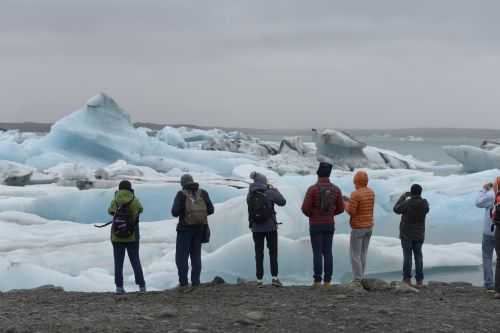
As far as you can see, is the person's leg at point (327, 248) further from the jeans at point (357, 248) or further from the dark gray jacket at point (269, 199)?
the dark gray jacket at point (269, 199)

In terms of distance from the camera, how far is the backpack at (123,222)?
514cm

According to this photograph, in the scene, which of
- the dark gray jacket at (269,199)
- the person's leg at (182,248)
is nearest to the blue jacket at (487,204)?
the dark gray jacket at (269,199)

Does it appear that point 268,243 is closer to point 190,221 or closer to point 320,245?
point 320,245

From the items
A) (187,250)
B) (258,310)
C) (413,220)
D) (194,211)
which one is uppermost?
(194,211)

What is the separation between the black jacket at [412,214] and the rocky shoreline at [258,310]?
0.44 metres

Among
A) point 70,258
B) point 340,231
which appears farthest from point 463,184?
point 70,258

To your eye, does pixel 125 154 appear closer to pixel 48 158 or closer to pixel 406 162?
pixel 48 158

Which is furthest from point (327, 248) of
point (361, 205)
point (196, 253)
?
point (196, 253)

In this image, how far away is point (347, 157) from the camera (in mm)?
26922

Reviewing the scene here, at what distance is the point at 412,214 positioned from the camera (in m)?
5.48

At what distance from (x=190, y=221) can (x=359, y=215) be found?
1.31 m

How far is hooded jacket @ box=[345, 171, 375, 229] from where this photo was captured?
534 cm

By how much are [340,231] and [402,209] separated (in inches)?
257

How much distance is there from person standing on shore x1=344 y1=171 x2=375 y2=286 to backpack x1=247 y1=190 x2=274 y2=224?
25.1 inches
